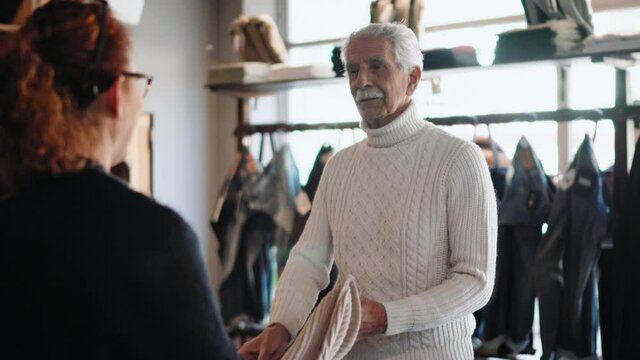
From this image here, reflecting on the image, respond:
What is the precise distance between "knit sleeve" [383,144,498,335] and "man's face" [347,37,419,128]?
202mm

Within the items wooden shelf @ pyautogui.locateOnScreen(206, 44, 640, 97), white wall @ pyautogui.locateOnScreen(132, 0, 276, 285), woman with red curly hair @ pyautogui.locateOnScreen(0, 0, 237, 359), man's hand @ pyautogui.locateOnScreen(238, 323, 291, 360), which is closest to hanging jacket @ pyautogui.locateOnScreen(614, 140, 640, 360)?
wooden shelf @ pyautogui.locateOnScreen(206, 44, 640, 97)

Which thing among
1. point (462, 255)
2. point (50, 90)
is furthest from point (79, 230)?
point (462, 255)

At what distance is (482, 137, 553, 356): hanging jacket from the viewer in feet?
9.33

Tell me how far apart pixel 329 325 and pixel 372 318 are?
12 centimetres

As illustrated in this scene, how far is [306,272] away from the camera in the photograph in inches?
74.1

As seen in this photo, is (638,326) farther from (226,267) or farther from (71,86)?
(71,86)

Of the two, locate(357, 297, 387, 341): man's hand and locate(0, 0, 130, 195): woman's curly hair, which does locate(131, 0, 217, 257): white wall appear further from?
locate(0, 0, 130, 195): woman's curly hair

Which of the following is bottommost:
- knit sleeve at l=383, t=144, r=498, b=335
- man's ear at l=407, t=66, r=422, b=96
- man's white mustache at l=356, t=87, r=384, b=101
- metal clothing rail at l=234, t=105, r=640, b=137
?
knit sleeve at l=383, t=144, r=498, b=335

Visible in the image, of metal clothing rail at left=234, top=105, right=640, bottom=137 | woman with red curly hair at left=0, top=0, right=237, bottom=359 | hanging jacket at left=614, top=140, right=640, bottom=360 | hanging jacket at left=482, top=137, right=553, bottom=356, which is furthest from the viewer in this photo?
hanging jacket at left=482, top=137, right=553, bottom=356

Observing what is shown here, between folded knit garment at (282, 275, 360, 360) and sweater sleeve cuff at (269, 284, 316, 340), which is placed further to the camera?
sweater sleeve cuff at (269, 284, 316, 340)

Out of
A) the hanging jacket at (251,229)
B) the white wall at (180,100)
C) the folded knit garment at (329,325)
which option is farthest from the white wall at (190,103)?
the folded knit garment at (329,325)

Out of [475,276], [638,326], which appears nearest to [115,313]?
[475,276]

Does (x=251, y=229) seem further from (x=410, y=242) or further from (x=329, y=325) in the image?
(x=329, y=325)

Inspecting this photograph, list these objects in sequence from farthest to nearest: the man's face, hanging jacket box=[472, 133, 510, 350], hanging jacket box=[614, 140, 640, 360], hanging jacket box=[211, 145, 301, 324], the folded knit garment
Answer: hanging jacket box=[211, 145, 301, 324]
hanging jacket box=[472, 133, 510, 350]
hanging jacket box=[614, 140, 640, 360]
the man's face
the folded knit garment
